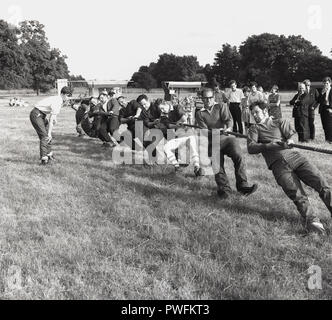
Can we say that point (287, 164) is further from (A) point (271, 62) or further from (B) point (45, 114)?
(A) point (271, 62)

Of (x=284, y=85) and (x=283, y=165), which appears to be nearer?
(x=283, y=165)

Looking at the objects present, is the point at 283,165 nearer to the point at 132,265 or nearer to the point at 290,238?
the point at 290,238

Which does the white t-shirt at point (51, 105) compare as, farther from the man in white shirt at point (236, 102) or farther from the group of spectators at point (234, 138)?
the man in white shirt at point (236, 102)

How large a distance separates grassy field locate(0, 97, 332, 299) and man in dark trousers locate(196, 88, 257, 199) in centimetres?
21

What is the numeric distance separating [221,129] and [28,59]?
68018 millimetres

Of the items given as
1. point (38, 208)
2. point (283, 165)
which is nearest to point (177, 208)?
point (283, 165)

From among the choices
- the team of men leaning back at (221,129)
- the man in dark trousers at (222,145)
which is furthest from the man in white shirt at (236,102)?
the man in dark trousers at (222,145)

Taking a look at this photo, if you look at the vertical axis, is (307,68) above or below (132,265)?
above

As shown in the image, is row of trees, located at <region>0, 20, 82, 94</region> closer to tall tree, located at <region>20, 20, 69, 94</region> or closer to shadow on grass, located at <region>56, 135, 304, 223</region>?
tall tree, located at <region>20, 20, 69, 94</region>

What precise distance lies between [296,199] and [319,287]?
5.65 feet

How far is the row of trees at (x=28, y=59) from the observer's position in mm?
58844

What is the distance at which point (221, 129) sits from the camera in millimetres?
7516

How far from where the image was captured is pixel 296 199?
18.0 feet
